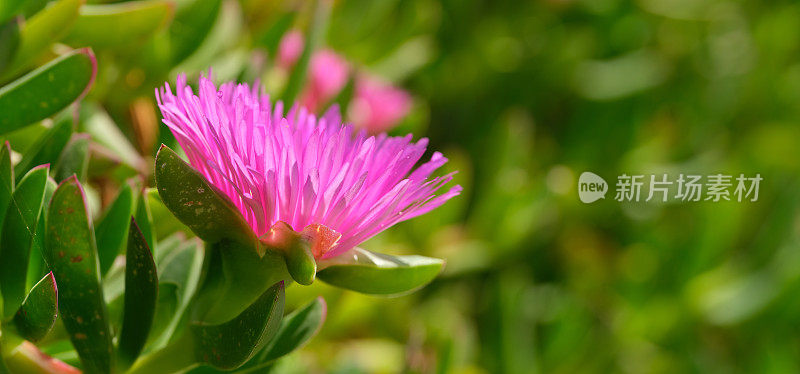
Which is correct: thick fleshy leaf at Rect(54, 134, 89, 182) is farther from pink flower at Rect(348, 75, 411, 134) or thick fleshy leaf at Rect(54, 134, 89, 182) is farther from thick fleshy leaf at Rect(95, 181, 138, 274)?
pink flower at Rect(348, 75, 411, 134)

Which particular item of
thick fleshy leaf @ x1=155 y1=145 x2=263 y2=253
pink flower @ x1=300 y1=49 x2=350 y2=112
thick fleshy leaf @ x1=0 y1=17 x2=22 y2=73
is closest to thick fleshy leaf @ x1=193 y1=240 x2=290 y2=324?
thick fleshy leaf @ x1=155 y1=145 x2=263 y2=253

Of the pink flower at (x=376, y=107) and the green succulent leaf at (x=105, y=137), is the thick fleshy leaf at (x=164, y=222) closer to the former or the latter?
the green succulent leaf at (x=105, y=137)

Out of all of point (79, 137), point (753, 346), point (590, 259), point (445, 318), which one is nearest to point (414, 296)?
point (445, 318)

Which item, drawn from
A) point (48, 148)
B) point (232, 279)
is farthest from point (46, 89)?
point (232, 279)

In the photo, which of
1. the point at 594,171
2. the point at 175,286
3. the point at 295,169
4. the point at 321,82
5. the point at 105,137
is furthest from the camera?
the point at 594,171

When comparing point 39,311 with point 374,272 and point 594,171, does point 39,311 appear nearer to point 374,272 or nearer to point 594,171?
point 374,272

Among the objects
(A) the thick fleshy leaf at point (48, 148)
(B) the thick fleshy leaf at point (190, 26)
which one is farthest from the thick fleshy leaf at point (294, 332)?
(B) the thick fleshy leaf at point (190, 26)
